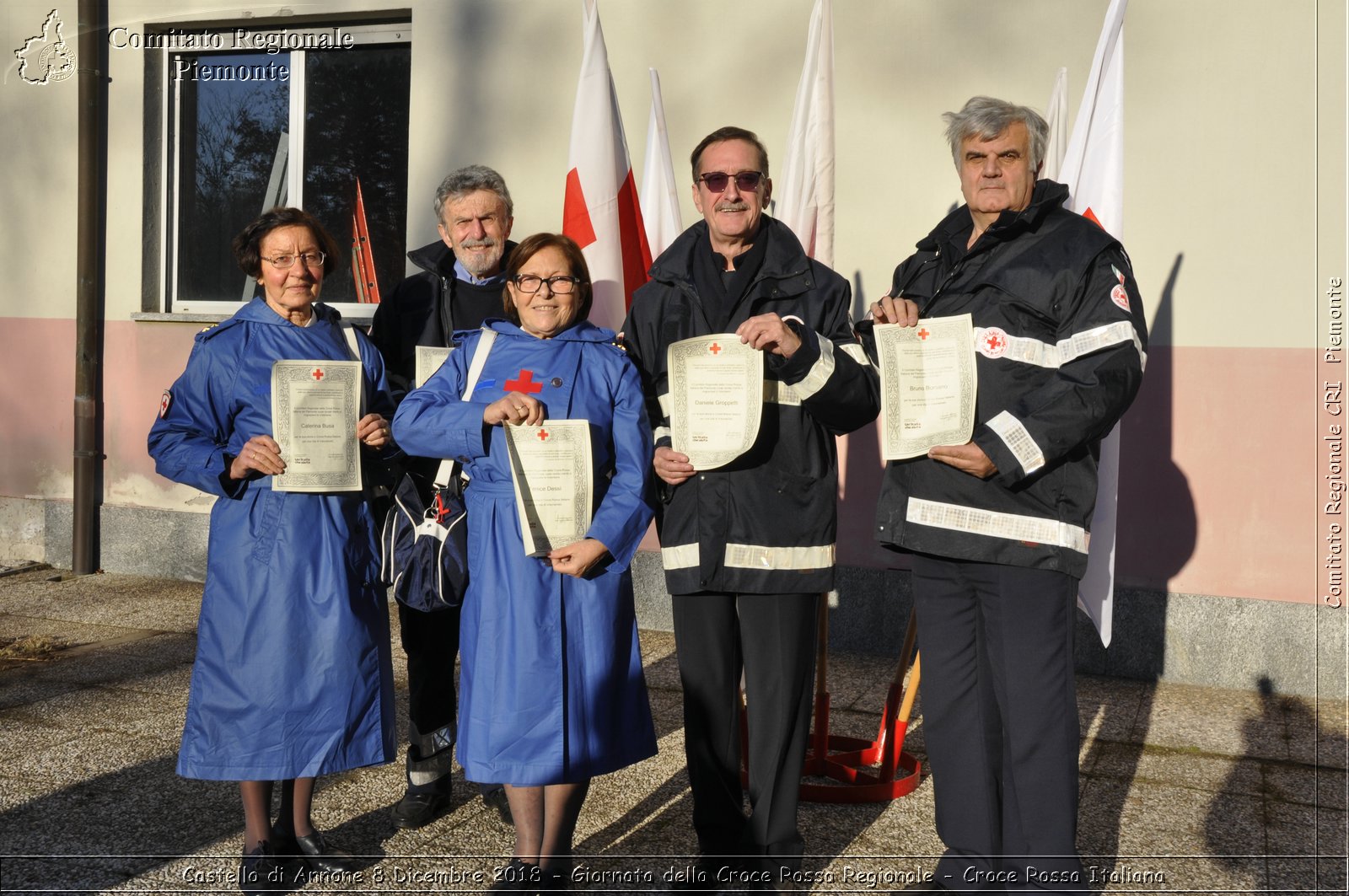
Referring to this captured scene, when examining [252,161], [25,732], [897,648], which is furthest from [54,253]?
[897,648]

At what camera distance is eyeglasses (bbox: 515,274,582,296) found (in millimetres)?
3111

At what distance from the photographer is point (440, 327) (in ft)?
12.5

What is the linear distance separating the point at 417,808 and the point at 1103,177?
10.3ft

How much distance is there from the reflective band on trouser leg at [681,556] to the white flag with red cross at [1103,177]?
1691 millimetres

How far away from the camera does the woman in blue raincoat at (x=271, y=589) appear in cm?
314

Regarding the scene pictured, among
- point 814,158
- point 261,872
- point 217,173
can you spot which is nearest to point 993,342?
point 814,158

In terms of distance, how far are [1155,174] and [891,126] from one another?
1.26 meters

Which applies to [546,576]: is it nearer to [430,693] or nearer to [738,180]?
[430,693]

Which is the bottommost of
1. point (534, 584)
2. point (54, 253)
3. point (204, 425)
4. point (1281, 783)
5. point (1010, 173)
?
point (1281, 783)

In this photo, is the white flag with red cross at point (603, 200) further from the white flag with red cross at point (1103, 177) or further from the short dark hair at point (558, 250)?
the white flag with red cross at point (1103, 177)

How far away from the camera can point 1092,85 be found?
13.9 feet

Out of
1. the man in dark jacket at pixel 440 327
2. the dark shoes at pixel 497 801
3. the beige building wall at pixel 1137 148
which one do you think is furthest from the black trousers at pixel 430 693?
the beige building wall at pixel 1137 148

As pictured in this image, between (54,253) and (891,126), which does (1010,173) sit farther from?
(54,253)

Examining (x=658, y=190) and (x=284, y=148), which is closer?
(x=658, y=190)
